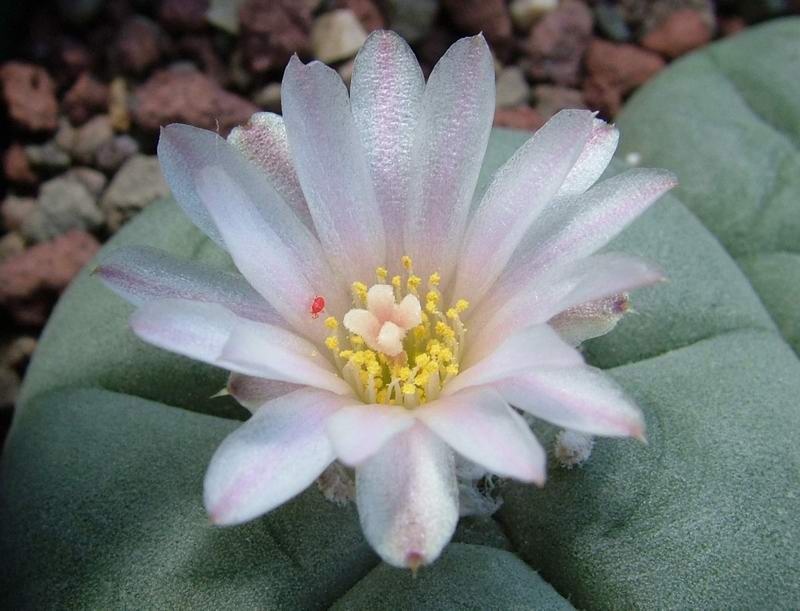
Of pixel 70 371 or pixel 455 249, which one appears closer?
pixel 455 249

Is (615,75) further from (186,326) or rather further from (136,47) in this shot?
(186,326)

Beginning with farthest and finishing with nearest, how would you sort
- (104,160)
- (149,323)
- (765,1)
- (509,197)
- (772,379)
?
1. (765,1)
2. (104,160)
3. (772,379)
4. (509,197)
5. (149,323)

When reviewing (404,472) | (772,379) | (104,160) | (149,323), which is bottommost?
(104,160)

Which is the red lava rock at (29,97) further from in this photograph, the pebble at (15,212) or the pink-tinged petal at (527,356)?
the pink-tinged petal at (527,356)

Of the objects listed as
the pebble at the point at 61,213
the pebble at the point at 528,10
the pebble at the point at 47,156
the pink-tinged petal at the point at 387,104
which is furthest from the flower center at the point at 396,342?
the pebble at the point at 528,10

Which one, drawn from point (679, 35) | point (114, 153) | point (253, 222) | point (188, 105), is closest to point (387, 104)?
point (253, 222)

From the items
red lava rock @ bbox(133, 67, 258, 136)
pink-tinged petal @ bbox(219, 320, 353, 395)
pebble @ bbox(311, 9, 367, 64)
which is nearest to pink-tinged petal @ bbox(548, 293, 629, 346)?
pink-tinged petal @ bbox(219, 320, 353, 395)

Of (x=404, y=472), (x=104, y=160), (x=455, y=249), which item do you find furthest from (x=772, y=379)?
(x=104, y=160)

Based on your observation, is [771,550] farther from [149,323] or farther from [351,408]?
[149,323]
